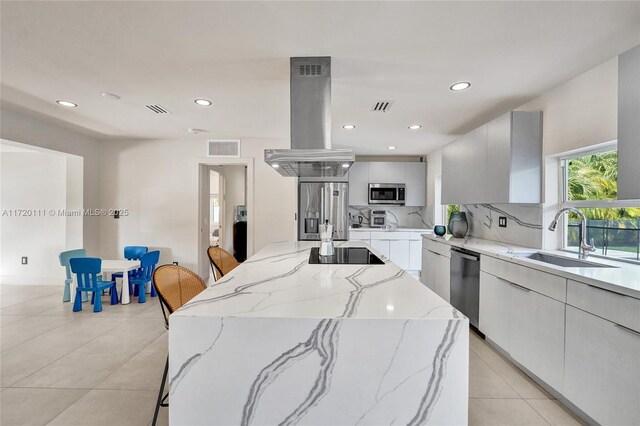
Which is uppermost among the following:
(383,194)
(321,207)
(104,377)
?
(383,194)

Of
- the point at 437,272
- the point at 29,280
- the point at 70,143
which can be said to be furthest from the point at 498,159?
the point at 29,280

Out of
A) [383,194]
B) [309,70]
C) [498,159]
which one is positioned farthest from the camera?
[383,194]

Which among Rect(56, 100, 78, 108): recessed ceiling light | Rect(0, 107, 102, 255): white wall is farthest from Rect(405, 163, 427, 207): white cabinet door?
Rect(0, 107, 102, 255): white wall

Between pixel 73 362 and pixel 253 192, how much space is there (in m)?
3.01

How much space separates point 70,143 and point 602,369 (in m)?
5.97

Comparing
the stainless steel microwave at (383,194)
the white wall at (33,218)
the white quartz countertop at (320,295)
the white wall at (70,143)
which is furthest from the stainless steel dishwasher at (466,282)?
the white wall at (33,218)

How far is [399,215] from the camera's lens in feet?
20.7

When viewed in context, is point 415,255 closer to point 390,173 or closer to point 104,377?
point 390,173

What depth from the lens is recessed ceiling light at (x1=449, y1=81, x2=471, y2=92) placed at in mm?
2619

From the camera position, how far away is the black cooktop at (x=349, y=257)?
2.24 meters

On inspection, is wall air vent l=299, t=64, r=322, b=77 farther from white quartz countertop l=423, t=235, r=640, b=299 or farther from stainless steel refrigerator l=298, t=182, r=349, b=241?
stainless steel refrigerator l=298, t=182, r=349, b=241

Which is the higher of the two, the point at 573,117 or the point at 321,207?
the point at 573,117

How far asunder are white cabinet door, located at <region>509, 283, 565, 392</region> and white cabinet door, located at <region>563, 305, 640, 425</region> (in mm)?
69

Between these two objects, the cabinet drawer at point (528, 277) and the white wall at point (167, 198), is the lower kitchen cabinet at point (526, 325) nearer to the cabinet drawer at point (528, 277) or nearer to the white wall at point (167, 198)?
the cabinet drawer at point (528, 277)
